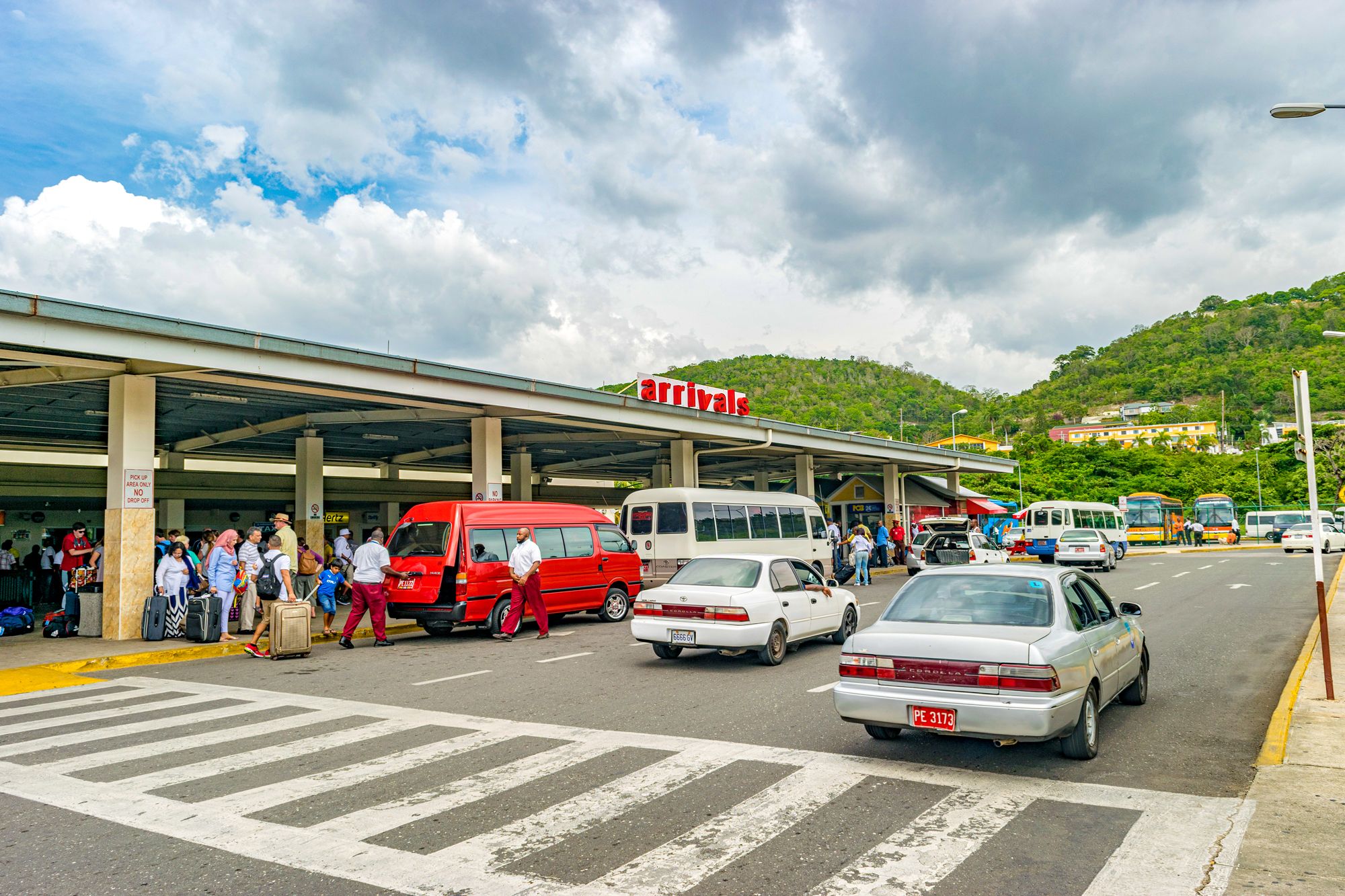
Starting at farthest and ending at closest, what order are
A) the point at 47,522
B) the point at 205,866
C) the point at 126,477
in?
the point at 47,522
the point at 126,477
the point at 205,866

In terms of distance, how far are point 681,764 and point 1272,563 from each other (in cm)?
3362

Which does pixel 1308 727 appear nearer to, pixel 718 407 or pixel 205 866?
pixel 205 866

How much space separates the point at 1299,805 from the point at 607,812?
4.24 meters

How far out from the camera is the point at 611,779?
6496 mm

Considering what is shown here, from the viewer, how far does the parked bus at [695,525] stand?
840 inches

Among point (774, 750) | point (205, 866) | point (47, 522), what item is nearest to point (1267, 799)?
point (774, 750)

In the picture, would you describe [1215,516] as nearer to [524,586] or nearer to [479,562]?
[524,586]

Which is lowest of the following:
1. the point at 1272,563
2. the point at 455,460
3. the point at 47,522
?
the point at 1272,563

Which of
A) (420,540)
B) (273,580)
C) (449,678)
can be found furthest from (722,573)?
(273,580)

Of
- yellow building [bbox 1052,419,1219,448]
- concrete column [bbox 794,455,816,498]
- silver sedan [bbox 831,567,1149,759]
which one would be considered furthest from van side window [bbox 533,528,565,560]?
yellow building [bbox 1052,419,1219,448]

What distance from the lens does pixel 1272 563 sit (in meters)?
32.9

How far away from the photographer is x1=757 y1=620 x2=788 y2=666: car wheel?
38.0 ft

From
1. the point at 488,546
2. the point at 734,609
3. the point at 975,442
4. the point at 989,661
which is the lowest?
the point at 734,609

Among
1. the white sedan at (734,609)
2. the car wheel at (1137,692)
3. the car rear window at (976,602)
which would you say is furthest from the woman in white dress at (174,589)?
the car wheel at (1137,692)
